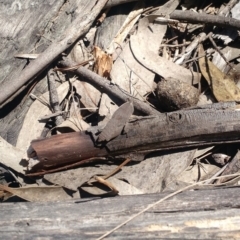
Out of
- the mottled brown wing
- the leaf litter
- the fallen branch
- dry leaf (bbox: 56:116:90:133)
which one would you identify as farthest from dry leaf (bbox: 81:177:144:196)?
the fallen branch

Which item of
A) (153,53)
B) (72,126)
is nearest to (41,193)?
(72,126)

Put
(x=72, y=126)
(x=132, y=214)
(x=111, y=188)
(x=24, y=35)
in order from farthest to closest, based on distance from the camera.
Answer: (x=24, y=35) < (x=72, y=126) < (x=111, y=188) < (x=132, y=214)

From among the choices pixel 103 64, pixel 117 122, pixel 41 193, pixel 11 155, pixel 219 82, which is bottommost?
pixel 41 193

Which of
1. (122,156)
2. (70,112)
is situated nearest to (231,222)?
(122,156)

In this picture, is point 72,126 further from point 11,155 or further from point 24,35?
point 24,35

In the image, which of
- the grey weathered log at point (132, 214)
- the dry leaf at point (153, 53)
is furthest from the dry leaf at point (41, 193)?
the dry leaf at point (153, 53)

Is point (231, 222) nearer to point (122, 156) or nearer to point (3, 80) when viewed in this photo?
Result: point (122, 156)

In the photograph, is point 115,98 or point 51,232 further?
point 115,98
